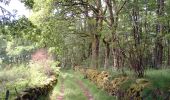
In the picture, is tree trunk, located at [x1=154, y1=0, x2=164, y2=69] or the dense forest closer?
the dense forest

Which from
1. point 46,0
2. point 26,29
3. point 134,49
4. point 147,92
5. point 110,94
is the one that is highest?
point 46,0

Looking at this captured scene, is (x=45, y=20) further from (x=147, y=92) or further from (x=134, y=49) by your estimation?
(x=147, y=92)

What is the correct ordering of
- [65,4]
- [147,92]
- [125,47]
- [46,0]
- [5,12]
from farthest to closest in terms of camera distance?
1. [65,4]
2. [46,0]
3. [125,47]
4. [5,12]
5. [147,92]

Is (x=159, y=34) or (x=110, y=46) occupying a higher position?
(x=159, y=34)

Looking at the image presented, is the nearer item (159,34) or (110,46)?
(159,34)

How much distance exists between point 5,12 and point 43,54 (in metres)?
17.0

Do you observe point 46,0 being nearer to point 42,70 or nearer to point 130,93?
point 42,70

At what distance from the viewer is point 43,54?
2900cm

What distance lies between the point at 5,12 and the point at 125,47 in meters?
7.57

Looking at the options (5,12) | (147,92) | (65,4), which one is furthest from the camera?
(65,4)

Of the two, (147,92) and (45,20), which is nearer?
(147,92)

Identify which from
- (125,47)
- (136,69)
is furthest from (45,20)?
(136,69)

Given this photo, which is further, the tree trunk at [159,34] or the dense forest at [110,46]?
the tree trunk at [159,34]

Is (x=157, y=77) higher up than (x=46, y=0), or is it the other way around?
(x=46, y=0)
